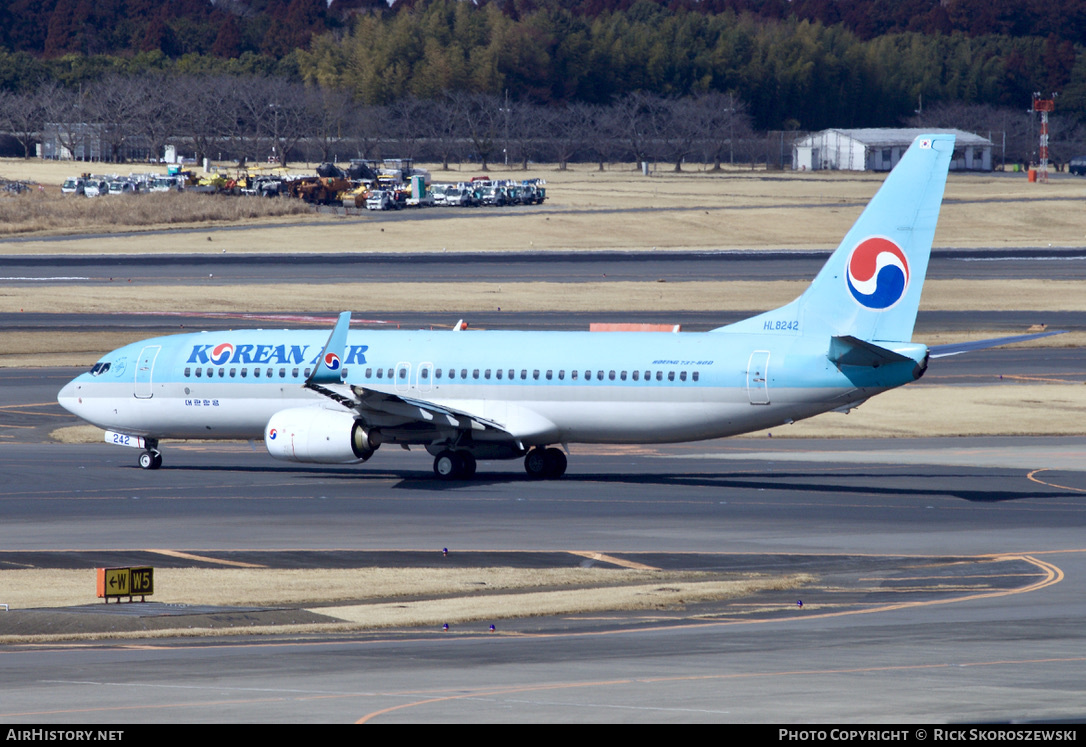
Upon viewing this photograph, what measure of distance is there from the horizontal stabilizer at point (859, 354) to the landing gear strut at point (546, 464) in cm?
938

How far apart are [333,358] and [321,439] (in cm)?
240

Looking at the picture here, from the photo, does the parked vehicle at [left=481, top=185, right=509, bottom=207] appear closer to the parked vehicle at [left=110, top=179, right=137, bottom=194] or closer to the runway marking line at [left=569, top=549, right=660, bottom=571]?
the parked vehicle at [left=110, top=179, right=137, bottom=194]

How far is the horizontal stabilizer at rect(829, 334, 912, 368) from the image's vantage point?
40312 mm

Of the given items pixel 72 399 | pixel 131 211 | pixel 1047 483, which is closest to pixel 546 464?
pixel 1047 483

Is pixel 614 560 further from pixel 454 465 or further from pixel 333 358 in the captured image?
pixel 333 358

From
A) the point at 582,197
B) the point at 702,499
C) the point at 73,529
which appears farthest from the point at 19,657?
the point at 582,197

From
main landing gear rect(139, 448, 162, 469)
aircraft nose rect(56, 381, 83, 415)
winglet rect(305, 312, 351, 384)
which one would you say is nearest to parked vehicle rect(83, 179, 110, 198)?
aircraft nose rect(56, 381, 83, 415)

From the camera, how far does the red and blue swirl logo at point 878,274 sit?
137 ft

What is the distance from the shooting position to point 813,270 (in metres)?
114

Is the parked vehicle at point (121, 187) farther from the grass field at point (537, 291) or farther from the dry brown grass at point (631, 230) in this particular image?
the dry brown grass at point (631, 230)

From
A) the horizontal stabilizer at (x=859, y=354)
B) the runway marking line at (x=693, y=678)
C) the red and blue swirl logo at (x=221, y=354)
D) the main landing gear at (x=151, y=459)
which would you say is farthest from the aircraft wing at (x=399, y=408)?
the runway marking line at (x=693, y=678)

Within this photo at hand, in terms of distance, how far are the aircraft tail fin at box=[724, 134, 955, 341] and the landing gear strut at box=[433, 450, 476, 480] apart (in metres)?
11.2

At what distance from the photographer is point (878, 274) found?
137ft
